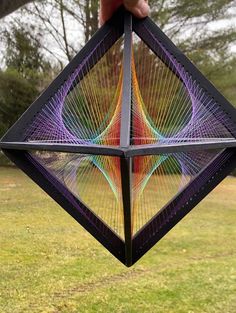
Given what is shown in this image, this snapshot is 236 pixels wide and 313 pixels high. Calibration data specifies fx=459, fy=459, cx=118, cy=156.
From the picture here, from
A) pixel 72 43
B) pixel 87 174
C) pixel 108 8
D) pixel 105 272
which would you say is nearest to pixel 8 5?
pixel 108 8

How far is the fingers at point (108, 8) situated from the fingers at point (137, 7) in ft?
0.10

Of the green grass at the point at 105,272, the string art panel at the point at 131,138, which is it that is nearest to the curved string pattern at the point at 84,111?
the string art panel at the point at 131,138

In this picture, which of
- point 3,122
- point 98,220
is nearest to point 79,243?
point 98,220

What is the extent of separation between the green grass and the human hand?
1878 mm

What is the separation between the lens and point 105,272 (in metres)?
3.44

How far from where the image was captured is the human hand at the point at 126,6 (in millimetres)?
1350

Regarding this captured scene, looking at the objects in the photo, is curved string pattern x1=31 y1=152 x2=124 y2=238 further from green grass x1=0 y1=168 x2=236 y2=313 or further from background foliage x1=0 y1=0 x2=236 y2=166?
background foliage x1=0 y1=0 x2=236 y2=166

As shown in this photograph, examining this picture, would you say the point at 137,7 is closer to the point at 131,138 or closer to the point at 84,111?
the point at 131,138

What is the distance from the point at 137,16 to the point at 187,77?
244 mm

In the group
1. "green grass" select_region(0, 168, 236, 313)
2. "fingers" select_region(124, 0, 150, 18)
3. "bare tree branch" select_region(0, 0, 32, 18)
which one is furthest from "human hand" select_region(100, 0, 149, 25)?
"green grass" select_region(0, 168, 236, 313)

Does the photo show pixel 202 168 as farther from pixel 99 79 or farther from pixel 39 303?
pixel 39 303

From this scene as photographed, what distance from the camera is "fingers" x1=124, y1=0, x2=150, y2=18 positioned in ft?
4.40

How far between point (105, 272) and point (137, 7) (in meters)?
2.46

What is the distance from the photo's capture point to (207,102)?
4.63 ft
